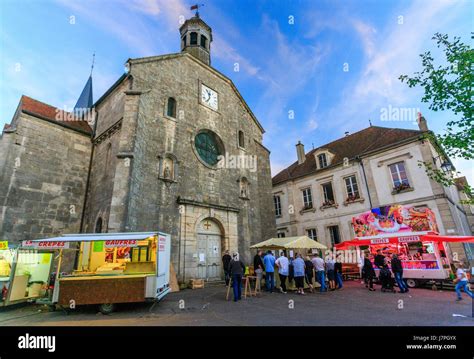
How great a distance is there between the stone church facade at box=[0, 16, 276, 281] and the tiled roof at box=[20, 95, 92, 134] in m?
0.23

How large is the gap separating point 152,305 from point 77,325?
2.31 m

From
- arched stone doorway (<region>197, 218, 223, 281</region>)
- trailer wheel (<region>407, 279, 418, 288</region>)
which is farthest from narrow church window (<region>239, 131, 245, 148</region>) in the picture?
trailer wheel (<region>407, 279, 418, 288</region>)

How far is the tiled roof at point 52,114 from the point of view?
1325cm

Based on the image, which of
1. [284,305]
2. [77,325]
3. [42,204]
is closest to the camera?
[77,325]

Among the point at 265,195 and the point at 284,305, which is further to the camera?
the point at 265,195

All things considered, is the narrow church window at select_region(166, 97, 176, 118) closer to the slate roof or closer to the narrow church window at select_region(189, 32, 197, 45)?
the narrow church window at select_region(189, 32, 197, 45)

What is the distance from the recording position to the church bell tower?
698 inches

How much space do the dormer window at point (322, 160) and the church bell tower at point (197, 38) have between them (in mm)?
11982

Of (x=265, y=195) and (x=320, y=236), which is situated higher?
(x=265, y=195)
